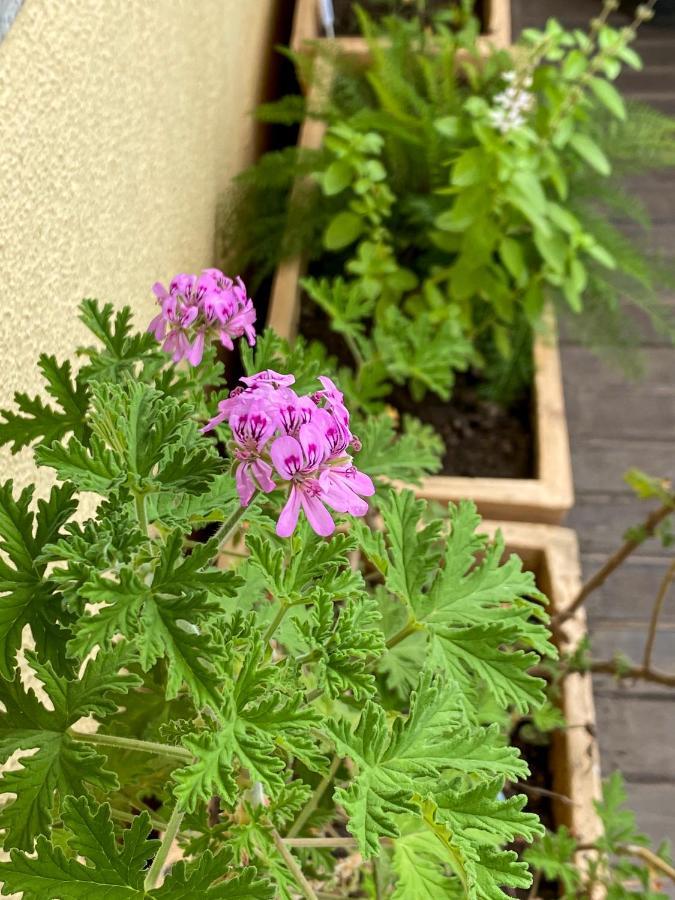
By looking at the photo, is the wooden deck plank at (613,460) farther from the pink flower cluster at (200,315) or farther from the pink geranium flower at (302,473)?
the pink geranium flower at (302,473)

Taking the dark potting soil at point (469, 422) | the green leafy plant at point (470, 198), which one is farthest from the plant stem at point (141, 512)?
the dark potting soil at point (469, 422)

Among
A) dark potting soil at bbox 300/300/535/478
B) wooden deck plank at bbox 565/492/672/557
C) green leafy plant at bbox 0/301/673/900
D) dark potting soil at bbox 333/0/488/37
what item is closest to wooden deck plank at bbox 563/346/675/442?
wooden deck plank at bbox 565/492/672/557

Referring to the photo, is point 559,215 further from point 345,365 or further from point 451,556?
point 451,556

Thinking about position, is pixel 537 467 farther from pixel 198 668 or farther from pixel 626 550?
pixel 198 668

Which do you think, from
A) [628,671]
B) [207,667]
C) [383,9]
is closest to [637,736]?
[628,671]

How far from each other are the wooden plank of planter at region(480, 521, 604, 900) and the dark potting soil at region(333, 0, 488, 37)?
5.10 feet

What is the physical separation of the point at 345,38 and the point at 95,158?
4.57 feet

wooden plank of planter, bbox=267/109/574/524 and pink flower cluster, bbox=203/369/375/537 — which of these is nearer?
pink flower cluster, bbox=203/369/375/537

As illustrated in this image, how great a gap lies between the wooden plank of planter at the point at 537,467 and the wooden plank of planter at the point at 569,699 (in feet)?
0.12

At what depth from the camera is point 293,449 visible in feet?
1.65

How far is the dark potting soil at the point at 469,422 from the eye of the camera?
5.53 feet

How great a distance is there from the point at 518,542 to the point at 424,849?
836 mm

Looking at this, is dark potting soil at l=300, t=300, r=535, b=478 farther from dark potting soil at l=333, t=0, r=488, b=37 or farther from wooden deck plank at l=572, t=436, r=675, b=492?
dark potting soil at l=333, t=0, r=488, b=37

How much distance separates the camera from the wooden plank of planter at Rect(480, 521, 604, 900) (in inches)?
48.4
